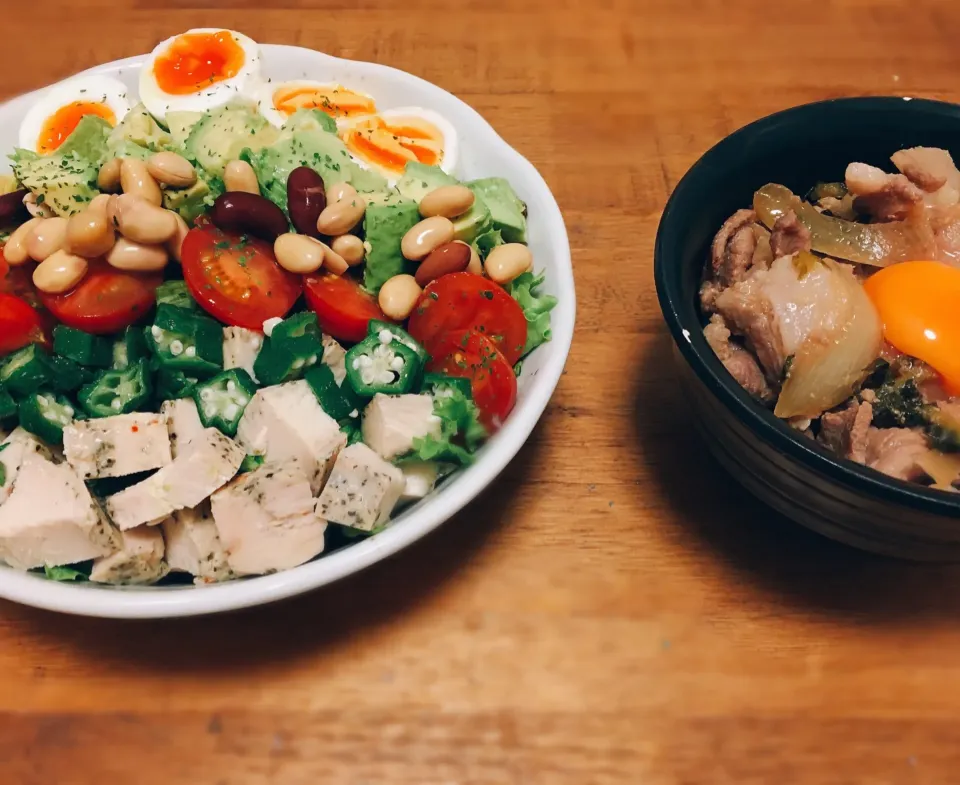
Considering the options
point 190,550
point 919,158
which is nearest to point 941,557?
point 919,158

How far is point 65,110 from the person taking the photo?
64.0 inches

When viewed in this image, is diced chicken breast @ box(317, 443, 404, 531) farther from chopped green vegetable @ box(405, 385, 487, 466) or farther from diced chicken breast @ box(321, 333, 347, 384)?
diced chicken breast @ box(321, 333, 347, 384)

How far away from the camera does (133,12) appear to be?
2.19 meters

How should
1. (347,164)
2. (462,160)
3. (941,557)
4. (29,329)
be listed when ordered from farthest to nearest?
(462,160)
(347,164)
(29,329)
(941,557)

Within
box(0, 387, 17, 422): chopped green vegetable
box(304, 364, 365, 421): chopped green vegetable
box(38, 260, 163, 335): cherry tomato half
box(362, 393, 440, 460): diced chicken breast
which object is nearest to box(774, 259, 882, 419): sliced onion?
box(362, 393, 440, 460): diced chicken breast

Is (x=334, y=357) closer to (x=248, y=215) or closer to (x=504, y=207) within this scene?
(x=248, y=215)

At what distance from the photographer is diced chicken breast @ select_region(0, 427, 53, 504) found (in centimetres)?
115

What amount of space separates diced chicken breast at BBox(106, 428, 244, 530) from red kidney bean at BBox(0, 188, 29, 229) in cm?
58

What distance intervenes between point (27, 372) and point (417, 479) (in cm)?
60

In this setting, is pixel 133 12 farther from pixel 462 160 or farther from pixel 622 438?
pixel 622 438

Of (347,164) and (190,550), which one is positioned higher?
(347,164)

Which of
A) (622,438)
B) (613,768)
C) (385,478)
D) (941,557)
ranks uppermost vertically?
(385,478)

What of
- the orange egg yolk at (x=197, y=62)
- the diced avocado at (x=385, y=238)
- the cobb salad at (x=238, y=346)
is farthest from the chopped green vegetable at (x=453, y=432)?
the orange egg yolk at (x=197, y=62)

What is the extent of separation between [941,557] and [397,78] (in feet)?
4.30
